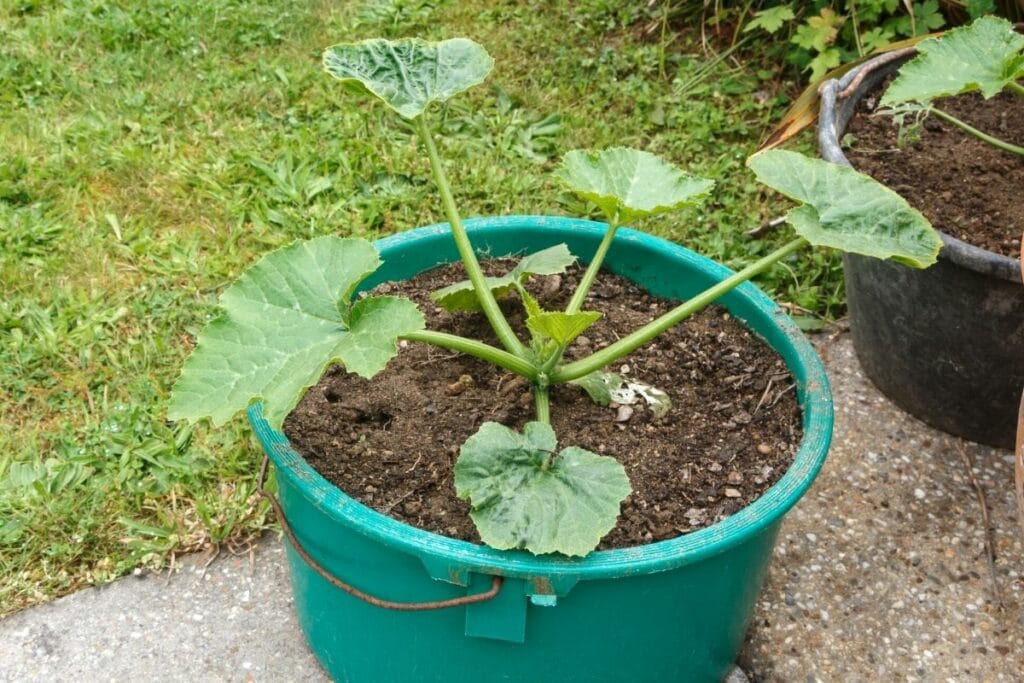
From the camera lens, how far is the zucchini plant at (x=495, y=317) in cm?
162

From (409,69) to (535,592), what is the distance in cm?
94

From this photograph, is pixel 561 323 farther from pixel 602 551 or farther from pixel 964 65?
pixel 964 65

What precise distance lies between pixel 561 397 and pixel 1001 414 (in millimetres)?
1163

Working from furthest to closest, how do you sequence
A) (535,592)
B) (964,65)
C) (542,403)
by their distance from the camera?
(964,65) → (542,403) → (535,592)

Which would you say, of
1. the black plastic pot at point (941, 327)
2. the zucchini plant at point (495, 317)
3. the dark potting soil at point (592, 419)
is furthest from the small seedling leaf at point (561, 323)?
the black plastic pot at point (941, 327)

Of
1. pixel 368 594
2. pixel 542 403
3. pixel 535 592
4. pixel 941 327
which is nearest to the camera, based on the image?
pixel 535 592

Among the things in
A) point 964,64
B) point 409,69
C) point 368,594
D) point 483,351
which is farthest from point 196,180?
point 964,64

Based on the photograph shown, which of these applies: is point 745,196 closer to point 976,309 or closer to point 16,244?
point 976,309

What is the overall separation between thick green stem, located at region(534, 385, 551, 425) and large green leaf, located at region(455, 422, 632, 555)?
4.1 inches

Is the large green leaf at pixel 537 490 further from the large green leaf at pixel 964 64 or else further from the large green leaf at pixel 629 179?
the large green leaf at pixel 964 64

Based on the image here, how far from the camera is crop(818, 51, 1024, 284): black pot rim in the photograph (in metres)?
2.29

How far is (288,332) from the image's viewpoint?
1674mm

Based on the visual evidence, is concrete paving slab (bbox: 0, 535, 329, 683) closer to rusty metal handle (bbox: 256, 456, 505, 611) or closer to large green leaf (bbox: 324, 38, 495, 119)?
rusty metal handle (bbox: 256, 456, 505, 611)

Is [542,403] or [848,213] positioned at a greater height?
[848,213]
